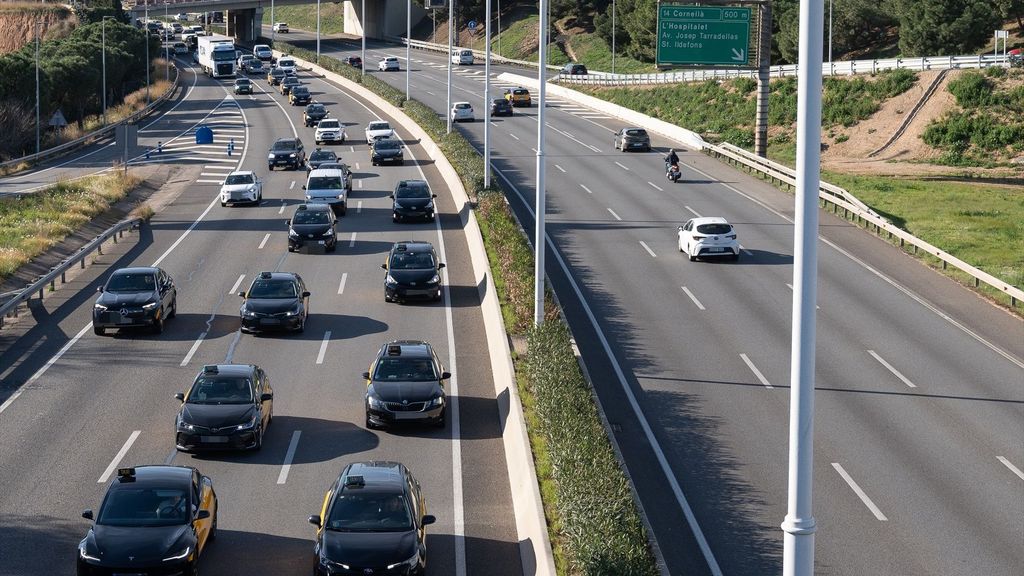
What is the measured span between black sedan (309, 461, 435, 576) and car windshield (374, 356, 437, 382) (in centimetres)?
638

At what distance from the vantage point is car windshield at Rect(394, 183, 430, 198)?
156 feet

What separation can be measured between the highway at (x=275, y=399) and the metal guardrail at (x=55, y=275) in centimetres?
54

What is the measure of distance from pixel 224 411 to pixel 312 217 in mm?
20312

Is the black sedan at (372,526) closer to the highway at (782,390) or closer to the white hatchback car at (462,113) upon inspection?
the highway at (782,390)

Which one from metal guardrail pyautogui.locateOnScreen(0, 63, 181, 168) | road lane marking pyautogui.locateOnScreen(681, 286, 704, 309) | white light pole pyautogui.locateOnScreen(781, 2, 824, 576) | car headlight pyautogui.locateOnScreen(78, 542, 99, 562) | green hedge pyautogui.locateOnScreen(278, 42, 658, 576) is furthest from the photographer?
metal guardrail pyautogui.locateOnScreen(0, 63, 181, 168)

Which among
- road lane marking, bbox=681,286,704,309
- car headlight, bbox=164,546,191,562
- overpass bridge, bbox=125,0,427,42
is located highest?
overpass bridge, bbox=125,0,427,42

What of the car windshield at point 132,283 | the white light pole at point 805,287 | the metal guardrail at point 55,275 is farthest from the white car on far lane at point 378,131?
the white light pole at point 805,287

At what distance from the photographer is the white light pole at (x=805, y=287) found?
8.81 m

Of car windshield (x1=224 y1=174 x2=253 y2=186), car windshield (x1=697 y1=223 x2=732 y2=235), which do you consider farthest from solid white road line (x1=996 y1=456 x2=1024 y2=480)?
car windshield (x1=224 y1=174 x2=253 y2=186)

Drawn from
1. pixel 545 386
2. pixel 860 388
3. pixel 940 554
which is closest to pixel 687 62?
pixel 860 388

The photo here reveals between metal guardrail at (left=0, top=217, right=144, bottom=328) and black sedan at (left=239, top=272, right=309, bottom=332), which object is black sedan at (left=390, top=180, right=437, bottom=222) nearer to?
metal guardrail at (left=0, top=217, right=144, bottom=328)

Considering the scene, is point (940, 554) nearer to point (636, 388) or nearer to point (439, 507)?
point (439, 507)

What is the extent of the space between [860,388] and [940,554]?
886 centimetres

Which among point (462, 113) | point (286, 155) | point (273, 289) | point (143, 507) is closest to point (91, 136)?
point (286, 155)
